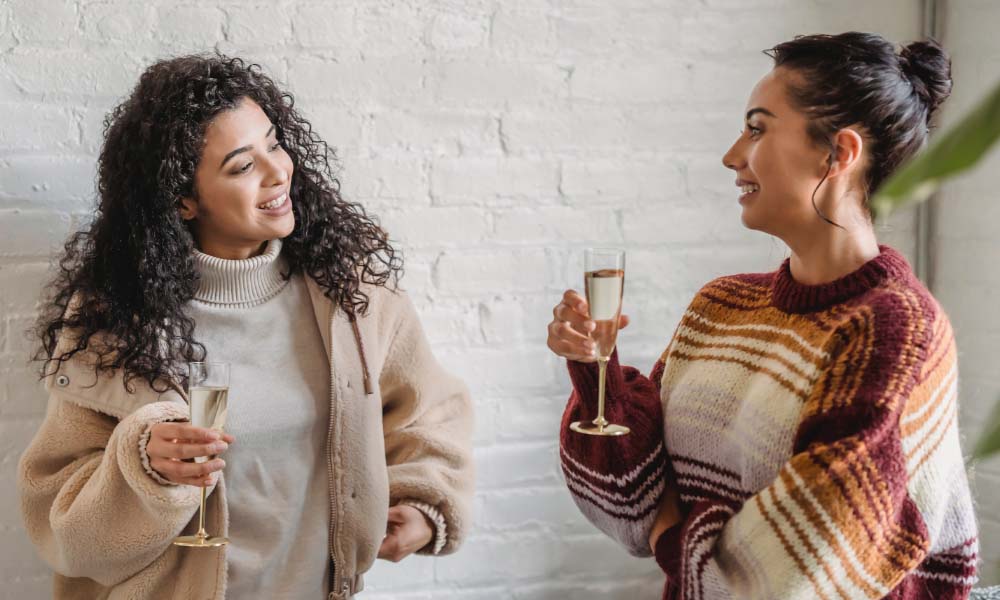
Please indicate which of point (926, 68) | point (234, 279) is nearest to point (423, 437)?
point (234, 279)

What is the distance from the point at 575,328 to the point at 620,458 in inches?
7.6

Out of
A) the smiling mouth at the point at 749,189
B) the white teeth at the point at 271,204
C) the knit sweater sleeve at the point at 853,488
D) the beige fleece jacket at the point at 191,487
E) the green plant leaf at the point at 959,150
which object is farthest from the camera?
the white teeth at the point at 271,204

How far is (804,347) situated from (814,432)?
145mm

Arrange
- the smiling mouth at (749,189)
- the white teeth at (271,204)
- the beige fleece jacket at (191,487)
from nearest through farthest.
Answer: the smiling mouth at (749,189), the beige fleece jacket at (191,487), the white teeth at (271,204)

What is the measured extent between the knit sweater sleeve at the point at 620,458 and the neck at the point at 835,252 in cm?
30

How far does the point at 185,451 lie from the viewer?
52.3 inches

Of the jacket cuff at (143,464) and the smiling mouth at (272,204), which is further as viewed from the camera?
the smiling mouth at (272,204)

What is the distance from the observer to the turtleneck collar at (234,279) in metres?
1.59

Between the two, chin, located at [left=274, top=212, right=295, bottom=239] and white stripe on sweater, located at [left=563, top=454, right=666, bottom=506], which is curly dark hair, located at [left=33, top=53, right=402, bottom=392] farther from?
white stripe on sweater, located at [left=563, top=454, right=666, bottom=506]

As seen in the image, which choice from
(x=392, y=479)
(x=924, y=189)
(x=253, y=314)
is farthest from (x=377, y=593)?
(x=924, y=189)

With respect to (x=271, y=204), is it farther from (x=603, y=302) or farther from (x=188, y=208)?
(x=603, y=302)

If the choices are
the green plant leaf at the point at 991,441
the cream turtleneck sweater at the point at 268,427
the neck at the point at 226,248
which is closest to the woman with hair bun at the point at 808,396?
the cream turtleneck sweater at the point at 268,427

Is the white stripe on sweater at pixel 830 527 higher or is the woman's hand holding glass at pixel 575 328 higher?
the woman's hand holding glass at pixel 575 328

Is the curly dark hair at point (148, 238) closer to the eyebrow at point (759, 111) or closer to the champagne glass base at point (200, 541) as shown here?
the champagne glass base at point (200, 541)
